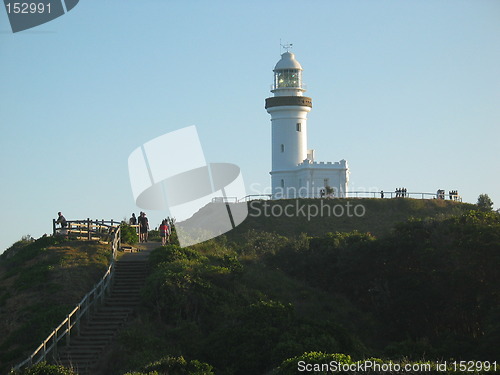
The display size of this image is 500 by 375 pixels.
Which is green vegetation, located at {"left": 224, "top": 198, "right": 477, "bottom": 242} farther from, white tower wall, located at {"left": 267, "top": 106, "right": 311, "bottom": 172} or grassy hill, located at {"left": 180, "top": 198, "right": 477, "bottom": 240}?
white tower wall, located at {"left": 267, "top": 106, "right": 311, "bottom": 172}

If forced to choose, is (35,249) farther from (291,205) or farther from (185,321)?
(291,205)

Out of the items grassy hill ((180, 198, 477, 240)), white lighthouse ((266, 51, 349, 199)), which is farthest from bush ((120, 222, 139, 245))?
white lighthouse ((266, 51, 349, 199))

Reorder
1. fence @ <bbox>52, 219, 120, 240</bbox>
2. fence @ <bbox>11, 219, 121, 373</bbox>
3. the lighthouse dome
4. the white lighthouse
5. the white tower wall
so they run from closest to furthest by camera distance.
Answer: fence @ <bbox>11, 219, 121, 373</bbox>
fence @ <bbox>52, 219, 120, 240</bbox>
the white lighthouse
the white tower wall
the lighthouse dome

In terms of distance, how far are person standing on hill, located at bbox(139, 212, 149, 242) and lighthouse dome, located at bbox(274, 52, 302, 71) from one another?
24.3 m

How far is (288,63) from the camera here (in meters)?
60.2

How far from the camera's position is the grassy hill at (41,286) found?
25.8 metres

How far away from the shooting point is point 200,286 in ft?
93.2

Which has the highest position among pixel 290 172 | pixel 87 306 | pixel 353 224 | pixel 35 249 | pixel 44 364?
pixel 290 172

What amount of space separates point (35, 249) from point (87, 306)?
797cm

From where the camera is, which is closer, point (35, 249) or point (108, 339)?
point (108, 339)

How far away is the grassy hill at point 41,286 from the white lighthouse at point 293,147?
84.2 ft

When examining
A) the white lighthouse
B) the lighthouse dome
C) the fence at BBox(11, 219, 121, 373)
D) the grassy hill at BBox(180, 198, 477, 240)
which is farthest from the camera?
the lighthouse dome

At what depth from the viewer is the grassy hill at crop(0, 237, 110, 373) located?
1014 inches

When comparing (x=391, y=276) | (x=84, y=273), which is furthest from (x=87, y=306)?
(x=391, y=276)
